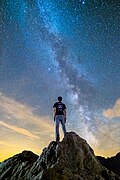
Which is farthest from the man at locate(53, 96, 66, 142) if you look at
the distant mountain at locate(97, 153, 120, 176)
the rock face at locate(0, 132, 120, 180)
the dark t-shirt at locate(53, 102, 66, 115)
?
the distant mountain at locate(97, 153, 120, 176)

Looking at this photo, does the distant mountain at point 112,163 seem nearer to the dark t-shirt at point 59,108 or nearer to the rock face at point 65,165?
the rock face at point 65,165

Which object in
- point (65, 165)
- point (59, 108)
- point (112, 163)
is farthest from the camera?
point (112, 163)

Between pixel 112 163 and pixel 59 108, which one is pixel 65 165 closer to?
pixel 59 108

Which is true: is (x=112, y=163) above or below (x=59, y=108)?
above

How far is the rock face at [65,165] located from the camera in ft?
51.4

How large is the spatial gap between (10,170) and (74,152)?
6.06 metres

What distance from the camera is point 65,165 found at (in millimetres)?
16484

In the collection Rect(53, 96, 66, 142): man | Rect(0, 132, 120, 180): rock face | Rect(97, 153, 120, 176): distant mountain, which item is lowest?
Rect(0, 132, 120, 180): rock face

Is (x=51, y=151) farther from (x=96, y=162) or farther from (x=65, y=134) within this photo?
(x=96, y=162)

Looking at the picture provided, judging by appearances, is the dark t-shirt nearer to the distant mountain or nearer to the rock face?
the rock face

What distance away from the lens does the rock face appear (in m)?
15.7

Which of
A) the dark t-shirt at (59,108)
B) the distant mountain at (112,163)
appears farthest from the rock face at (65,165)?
the distant mountain at (112,163)

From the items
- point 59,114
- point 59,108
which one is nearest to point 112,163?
point 59,114

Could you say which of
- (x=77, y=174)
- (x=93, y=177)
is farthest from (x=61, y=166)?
(x=93, y=177)
